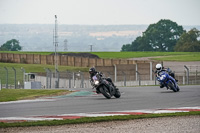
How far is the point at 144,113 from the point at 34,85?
2800 centimetres

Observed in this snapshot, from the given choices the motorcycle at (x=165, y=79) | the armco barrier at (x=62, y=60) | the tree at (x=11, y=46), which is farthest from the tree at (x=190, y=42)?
the motorcycle at (x=165, y=79)

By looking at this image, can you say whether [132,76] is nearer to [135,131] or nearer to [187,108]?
[187,108]

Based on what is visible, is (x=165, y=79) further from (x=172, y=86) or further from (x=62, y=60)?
(x=62, y=60)

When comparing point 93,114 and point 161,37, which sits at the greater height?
point 161,37

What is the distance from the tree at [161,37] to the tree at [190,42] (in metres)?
17.5

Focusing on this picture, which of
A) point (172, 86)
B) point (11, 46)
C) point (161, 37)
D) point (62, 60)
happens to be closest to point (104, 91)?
point (172, 86)

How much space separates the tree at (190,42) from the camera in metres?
109

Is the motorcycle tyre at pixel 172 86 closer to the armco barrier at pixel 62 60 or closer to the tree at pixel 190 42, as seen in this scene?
the armco barrier at pixel 62 60

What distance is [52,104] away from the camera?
21703 mm

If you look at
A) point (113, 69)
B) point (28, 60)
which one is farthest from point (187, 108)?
point (28, 60)

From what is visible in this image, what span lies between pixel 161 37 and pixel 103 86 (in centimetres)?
11318

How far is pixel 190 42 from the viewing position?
11231 cm

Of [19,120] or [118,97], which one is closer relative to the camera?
[19,120]

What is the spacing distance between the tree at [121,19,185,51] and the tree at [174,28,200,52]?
17.5 metres
